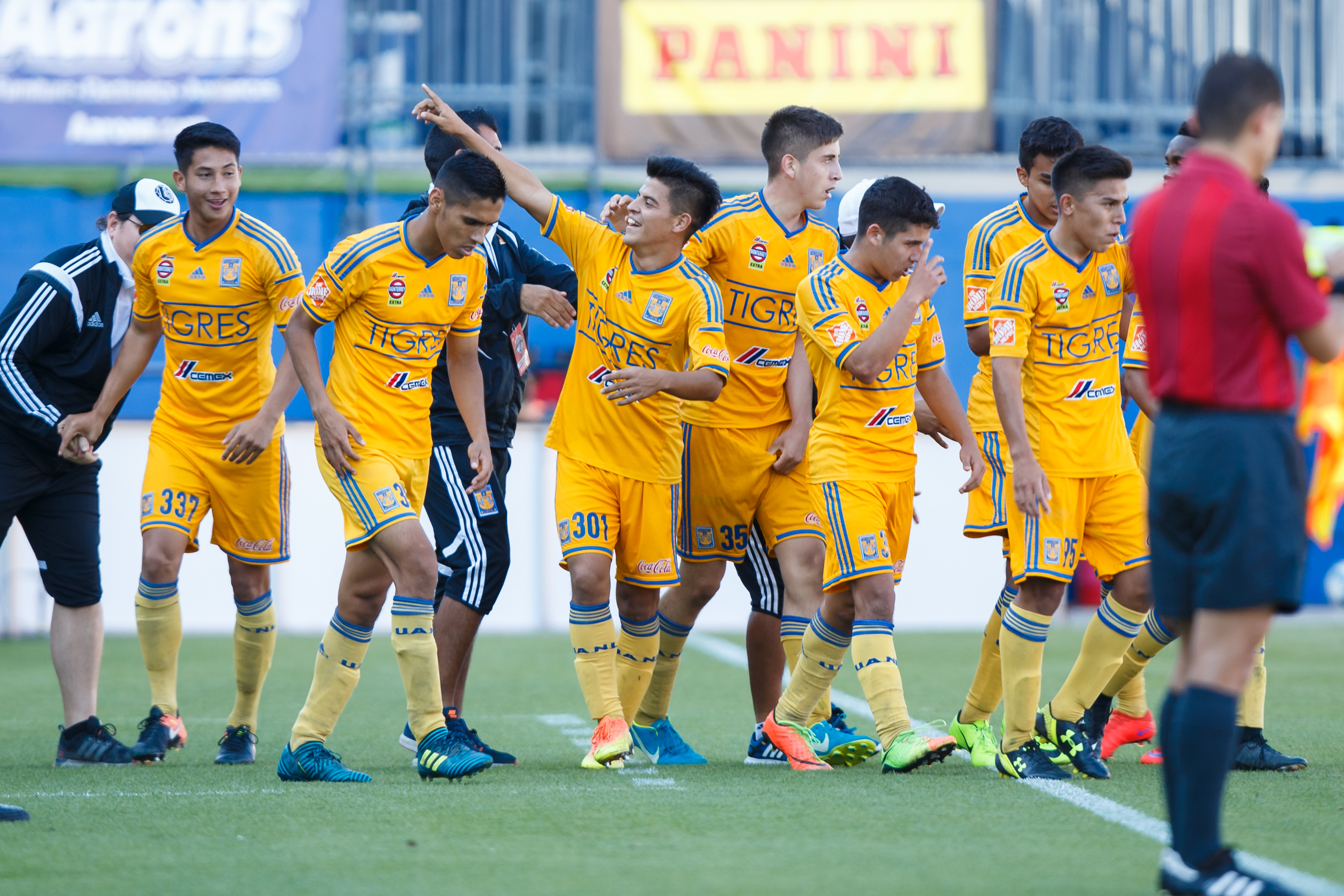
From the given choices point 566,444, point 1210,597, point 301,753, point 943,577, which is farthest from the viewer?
point 943,577

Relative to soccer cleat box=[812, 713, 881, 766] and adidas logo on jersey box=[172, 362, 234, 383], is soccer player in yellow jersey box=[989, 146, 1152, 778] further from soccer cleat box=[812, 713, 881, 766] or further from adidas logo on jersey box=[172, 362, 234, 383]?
A: adidas logo on jersey box=[172, 362, 234, 383]

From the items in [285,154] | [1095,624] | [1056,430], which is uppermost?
[285,154]

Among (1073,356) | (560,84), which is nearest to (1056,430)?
(1073,356)

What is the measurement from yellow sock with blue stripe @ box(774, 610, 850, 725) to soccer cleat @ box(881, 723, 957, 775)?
36cm

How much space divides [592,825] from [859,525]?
159cm

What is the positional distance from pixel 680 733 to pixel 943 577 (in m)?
7.07

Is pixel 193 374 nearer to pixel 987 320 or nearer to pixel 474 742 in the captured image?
pixel 474 742

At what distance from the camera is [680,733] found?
22.2ft

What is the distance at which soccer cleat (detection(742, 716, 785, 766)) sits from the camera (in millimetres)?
5789

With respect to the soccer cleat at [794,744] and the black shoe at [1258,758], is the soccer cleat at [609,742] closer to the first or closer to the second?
the soccer cleat at [794,744]

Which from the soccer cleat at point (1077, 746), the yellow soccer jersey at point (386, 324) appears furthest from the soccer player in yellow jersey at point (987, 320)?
the yellow soccer jersey at point (386, 324)

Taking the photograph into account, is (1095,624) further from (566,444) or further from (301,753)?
(301,753)

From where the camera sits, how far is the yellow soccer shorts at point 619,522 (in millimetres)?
5625

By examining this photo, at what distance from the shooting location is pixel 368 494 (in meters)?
5.14
